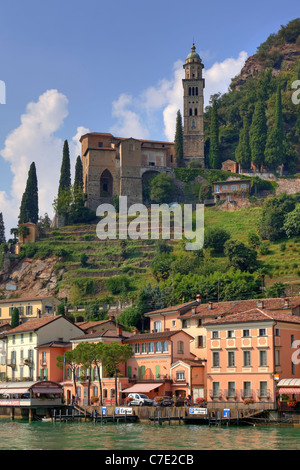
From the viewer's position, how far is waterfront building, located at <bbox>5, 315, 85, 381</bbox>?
77481mm

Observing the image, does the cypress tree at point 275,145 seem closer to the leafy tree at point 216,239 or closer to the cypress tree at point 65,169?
the leafy tree at point 216,239

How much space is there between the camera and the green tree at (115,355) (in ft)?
208

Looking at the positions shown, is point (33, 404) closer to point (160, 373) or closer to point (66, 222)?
point (160, 373)

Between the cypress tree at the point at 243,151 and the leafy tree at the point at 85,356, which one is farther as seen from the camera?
the cypress tree at the point at 243,151

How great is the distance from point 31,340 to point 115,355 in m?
17.3

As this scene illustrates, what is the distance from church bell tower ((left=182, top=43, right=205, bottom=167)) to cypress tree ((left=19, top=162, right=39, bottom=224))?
31.8 meters

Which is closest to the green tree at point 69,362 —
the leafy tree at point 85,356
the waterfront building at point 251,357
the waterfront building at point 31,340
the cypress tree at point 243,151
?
the leafy tree at point 85,356

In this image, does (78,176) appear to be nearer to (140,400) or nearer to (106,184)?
(106,184)

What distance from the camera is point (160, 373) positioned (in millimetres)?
66188

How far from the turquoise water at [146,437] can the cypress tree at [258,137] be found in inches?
3553

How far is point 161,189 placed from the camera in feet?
434

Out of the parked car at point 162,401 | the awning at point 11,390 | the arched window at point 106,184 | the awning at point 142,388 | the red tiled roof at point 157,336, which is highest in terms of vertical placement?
A: the arched window at point 106,184

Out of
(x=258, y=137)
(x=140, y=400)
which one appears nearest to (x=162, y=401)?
(x=140, y=400)

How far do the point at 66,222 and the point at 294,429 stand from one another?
86287mm
